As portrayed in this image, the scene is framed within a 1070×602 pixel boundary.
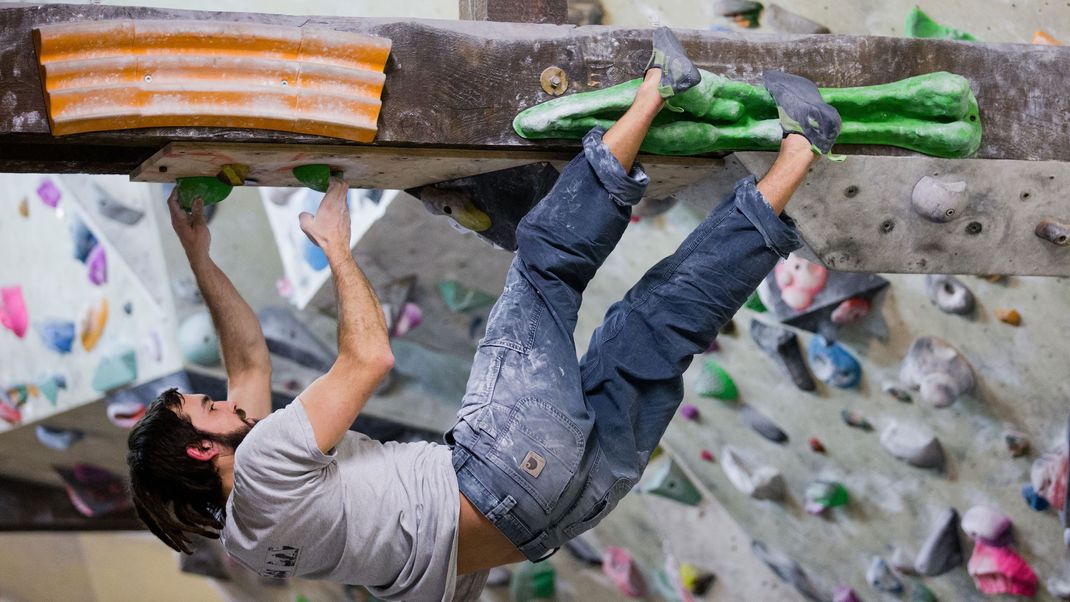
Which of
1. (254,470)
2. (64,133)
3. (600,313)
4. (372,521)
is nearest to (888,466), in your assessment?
(600,313)

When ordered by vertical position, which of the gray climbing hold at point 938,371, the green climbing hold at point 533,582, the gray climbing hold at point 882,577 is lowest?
the green climbing hold at point 533,582

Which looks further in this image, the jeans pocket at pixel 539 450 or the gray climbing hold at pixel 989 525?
the gray climbing hold at pixel 989 525

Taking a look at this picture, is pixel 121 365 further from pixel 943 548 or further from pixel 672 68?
pixel 943 548

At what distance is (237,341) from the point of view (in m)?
2.38

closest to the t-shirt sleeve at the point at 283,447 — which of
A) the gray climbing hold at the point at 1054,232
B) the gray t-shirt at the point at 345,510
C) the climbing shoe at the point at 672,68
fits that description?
the gray t-shirt at the point at 345,510

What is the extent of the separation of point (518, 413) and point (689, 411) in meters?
1.63

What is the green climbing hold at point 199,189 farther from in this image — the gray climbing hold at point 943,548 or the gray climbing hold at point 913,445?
the gray climbing hold at point 943,548

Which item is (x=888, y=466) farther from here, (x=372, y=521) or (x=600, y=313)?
(x=372, y=521)

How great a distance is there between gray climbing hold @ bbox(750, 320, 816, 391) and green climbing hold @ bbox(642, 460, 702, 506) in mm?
631

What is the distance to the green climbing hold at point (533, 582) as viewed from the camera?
4207 mm

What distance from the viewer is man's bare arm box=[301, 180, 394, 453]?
194cm

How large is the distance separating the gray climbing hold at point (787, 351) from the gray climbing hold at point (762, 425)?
0.59ft

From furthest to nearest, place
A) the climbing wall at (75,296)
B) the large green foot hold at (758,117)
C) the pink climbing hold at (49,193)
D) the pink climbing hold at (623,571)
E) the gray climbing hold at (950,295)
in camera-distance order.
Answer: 1. the pink climbing hold at (623,571)
2. the pink climbing hold at (49,193)
3. the climbing wall at (75,296)
4. the gray climbing hold at (950,295)
5. the large green foot hold at (758,117)

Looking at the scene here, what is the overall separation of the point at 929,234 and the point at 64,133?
1560 mm
